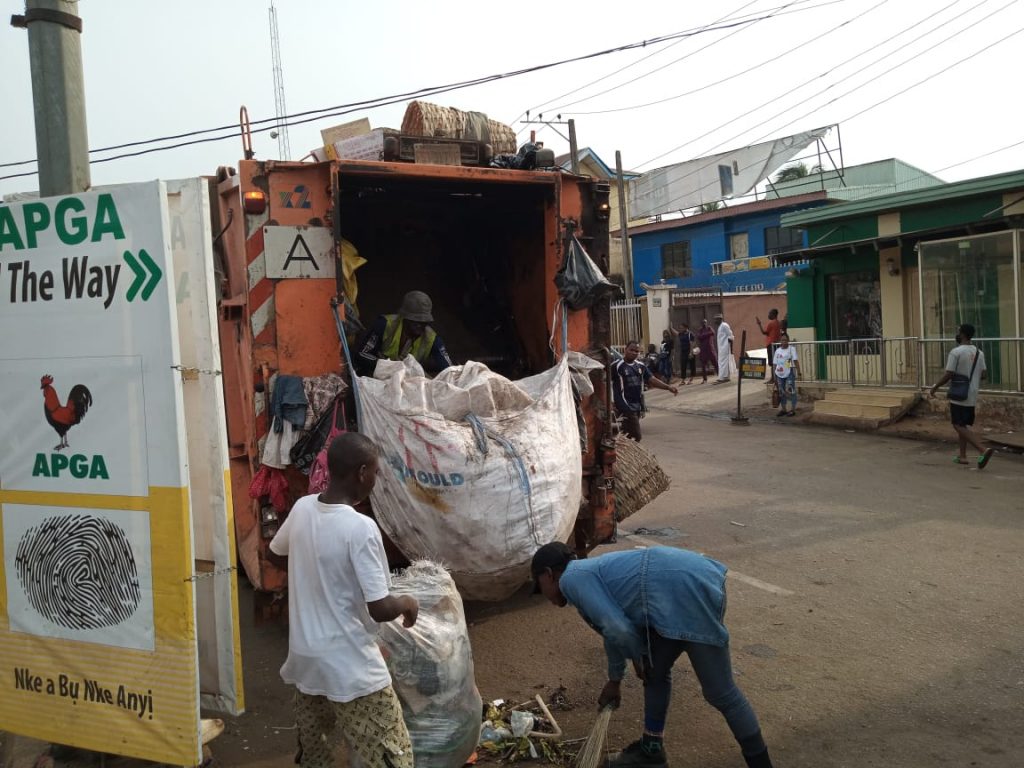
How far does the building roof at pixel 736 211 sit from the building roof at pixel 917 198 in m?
9.33

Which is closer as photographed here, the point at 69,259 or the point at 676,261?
the point at 69,259

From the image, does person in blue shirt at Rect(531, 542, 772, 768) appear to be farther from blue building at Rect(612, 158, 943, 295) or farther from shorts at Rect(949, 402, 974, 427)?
blue building at Rect(612, 158, 943, 295)

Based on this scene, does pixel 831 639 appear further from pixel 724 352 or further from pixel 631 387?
pixel 724 352

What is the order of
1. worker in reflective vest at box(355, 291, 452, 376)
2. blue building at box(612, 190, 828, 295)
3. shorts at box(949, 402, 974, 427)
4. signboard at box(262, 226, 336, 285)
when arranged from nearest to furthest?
signboard at box(262, 226, 336, 285) < worker in reflective vest at box(355, 291, 452, 376) < shorts at box(949, 402, 974, 427) < blue building at box(612, 190, 828, 295)

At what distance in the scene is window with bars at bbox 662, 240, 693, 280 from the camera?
2944cm

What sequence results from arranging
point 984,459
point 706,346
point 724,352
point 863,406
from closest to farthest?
1. point 984,459
2. point 863,406
3. point 724,352
4. point 706,346

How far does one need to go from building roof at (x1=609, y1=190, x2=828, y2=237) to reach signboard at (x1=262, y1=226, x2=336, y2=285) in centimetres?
2235

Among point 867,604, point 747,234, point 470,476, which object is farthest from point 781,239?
point 470,476

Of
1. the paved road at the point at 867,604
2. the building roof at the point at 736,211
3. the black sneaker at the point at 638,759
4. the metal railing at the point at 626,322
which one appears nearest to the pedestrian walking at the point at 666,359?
the metal railing at the point at 626,322

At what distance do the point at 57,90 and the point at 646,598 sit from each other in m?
3.06

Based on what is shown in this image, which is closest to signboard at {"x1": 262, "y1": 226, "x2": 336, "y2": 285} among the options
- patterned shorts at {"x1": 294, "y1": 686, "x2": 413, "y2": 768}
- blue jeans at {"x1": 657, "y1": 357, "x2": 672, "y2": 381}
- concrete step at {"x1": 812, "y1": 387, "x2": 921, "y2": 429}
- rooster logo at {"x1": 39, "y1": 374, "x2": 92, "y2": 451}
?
rooster logo at {"x1": 39, "y1": 374, "x2": 92, "y2": 451}

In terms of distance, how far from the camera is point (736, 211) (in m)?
27.1

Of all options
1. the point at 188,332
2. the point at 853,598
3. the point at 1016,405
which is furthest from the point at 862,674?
the point at 1016,405

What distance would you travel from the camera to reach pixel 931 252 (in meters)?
12.7
